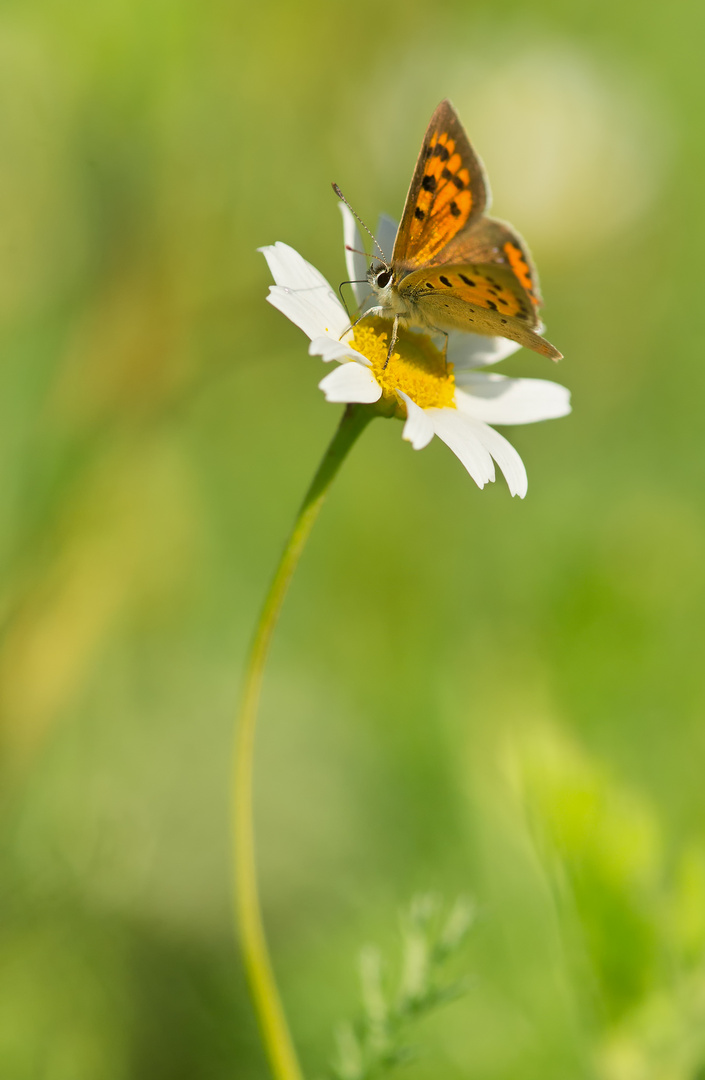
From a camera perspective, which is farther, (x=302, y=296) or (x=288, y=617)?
(x=288, y=617)

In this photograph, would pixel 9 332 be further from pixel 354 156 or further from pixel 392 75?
pixel 392 75

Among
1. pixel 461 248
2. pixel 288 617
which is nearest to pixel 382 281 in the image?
pixel 461 248

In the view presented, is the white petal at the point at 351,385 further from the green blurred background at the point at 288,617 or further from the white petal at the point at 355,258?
the green blurred background at the point at 288,617

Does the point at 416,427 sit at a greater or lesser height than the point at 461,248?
lesser

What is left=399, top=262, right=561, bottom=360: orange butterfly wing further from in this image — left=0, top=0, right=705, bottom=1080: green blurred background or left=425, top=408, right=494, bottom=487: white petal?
left=0, top=0, right=705, bottom=1080: green blurred background

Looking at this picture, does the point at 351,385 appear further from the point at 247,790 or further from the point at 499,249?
the point at 247,790
